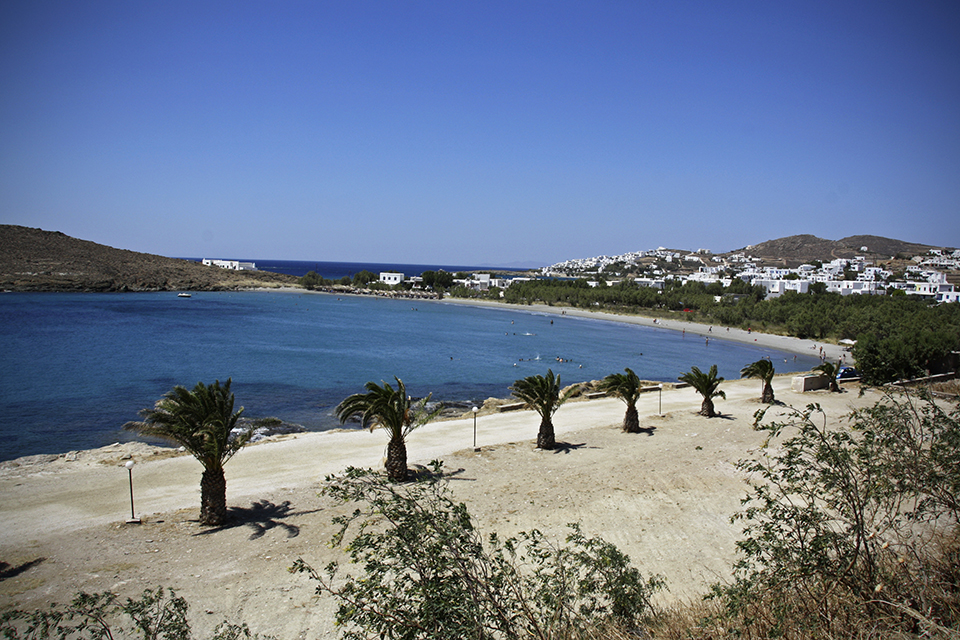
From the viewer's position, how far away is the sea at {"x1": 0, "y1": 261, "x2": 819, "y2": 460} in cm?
2836

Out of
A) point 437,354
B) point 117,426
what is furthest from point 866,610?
point 437,354

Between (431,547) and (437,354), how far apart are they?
4526cm

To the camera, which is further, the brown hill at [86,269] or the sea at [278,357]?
the brown hill at [86,269]

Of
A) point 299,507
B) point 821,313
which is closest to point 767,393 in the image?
point 299,507

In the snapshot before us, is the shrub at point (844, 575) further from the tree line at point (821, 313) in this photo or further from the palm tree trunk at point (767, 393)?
the tree line at point (821, 313)

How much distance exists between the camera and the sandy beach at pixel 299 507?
9.95 metres

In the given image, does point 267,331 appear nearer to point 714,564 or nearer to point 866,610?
point 714,564

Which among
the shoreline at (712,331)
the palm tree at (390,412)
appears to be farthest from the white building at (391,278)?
the palm tree at (390,412)

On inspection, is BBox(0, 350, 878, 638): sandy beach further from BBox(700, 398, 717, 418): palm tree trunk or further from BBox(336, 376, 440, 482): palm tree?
BBox(336, 376, 440, 482): palm tree

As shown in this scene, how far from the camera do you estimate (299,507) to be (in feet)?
44.5

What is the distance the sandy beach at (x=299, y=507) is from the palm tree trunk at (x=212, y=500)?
29 cm

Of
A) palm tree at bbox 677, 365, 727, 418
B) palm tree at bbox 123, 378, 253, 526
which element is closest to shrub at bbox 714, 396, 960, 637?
palm tree at bbox 123, 378, 253, 526

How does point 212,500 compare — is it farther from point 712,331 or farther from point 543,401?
point 712,331

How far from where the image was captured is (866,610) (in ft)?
20.2
